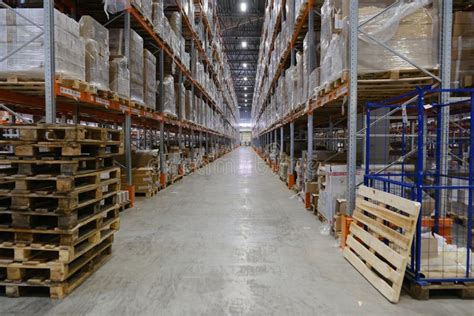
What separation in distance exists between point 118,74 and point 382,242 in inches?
195

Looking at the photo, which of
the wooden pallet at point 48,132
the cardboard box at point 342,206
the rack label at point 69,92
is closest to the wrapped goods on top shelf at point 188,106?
the rack label at point 69,92

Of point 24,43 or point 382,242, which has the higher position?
point 24,43

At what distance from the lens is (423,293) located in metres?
2.60

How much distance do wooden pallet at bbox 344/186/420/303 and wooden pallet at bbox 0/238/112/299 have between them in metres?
2.84

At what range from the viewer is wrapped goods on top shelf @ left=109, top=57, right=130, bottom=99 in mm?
5348

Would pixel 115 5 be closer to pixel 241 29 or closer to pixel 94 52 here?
pixel 94 52

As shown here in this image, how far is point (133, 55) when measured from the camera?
Result: 6125 mm

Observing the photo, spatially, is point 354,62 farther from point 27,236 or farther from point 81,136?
point 27,236

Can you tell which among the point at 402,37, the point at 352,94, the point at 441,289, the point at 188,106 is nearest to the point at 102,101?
the point at 352,94

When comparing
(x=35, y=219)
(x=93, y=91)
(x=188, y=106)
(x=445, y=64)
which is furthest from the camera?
(x=188, y=106)

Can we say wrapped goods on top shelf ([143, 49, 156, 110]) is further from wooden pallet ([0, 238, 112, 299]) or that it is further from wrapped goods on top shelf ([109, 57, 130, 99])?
wooden pallet ([0, 238, 112, 299])

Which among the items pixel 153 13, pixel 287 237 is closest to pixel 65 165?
pixel 287 237

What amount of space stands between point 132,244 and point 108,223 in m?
0.68

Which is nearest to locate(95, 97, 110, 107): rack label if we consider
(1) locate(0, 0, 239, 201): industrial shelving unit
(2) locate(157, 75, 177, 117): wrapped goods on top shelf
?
(1) locate(0, 0, 239, 201): industrial shelving unit
